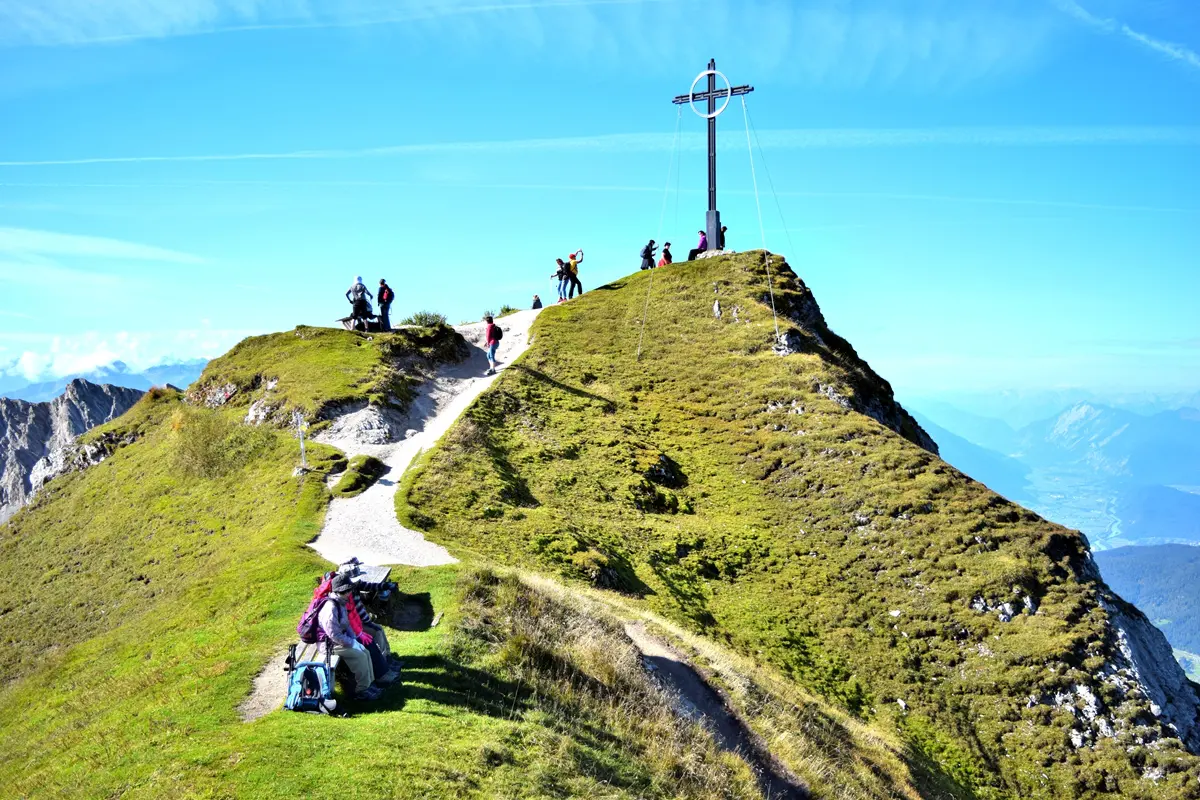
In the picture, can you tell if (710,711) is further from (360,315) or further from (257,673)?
(360,315)

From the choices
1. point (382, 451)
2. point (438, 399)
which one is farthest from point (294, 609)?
point (438, 399)

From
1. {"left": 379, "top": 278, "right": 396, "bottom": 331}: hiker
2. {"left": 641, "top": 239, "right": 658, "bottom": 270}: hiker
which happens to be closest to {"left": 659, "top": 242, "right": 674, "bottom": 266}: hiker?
{"left": 641, "top": 239, "right": 658, "bottom": 270}: hiker

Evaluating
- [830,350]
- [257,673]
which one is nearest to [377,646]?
[257,673]

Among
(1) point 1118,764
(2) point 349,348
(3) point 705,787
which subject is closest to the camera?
(3) point 705,787

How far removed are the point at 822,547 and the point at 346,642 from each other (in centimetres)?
2603

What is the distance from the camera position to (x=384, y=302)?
5141cm

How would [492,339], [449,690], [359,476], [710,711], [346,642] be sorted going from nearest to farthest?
[346,642], [449,690], [710,711], [359,476], [492,339]

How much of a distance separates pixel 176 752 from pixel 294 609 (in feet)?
23.3

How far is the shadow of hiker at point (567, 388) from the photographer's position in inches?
1812

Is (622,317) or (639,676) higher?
(622,317)

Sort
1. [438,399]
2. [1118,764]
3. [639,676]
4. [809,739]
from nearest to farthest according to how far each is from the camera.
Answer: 1. [639,676]
2. [809,739]
3. [1118,764]
4. [438,399]

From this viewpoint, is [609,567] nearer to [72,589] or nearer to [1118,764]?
[1118,764]

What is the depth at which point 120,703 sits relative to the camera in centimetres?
1652

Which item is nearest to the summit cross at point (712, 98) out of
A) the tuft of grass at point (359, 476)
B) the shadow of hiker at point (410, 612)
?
the tuft of grass at point (359, 476)
